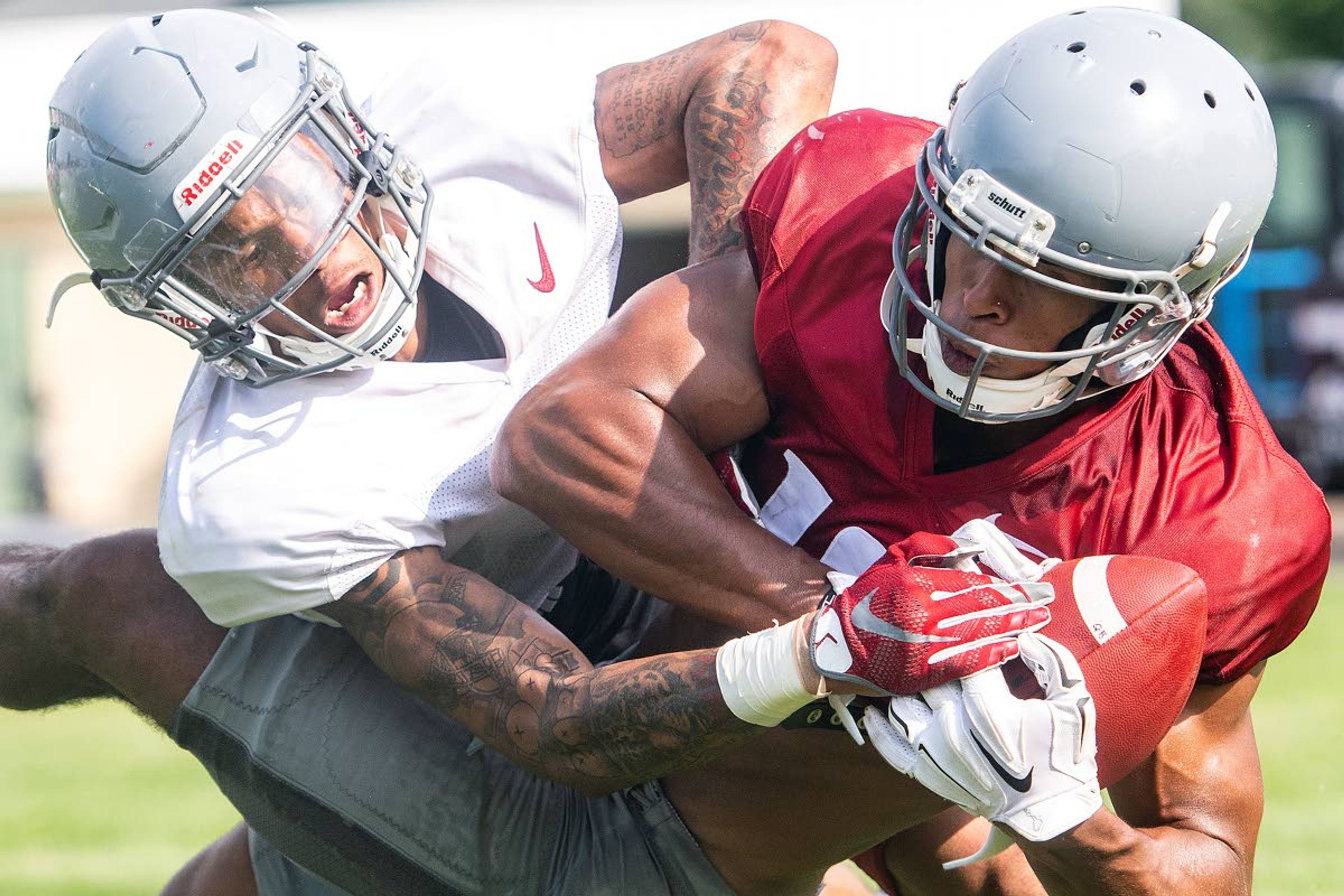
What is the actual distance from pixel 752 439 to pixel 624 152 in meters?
0.78

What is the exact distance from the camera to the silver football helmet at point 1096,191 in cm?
254

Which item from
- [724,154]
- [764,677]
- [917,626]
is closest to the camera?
[917,626]

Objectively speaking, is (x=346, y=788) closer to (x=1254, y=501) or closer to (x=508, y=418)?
(x=508, y=418)

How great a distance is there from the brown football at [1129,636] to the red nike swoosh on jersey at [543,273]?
1.16 meters

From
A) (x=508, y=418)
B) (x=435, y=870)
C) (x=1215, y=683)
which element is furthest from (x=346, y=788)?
(x=1215, y=683)

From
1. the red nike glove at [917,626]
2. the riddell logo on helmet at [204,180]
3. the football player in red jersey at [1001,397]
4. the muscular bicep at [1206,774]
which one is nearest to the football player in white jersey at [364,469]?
the riddell logo on helmet at [204,180]

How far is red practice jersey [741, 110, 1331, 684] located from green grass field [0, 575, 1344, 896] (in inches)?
83.9

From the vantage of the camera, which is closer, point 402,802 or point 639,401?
point 639,401

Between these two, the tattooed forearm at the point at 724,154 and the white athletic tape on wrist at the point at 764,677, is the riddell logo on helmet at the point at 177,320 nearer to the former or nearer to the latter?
the tattooed forearm at the point at 724,154

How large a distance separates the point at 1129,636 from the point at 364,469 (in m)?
1.25

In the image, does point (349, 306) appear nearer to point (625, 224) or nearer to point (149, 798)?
point (149, 798)

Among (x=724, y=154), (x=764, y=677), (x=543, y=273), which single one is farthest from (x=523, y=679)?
(x=724, y=154)

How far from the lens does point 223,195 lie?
9.68 feet

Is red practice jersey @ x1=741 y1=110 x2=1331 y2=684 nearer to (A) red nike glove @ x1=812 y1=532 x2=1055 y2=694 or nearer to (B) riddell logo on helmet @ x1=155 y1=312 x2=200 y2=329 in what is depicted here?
(A) red nike glove @ x1=812 y1=532 x2=1055 y2=694
